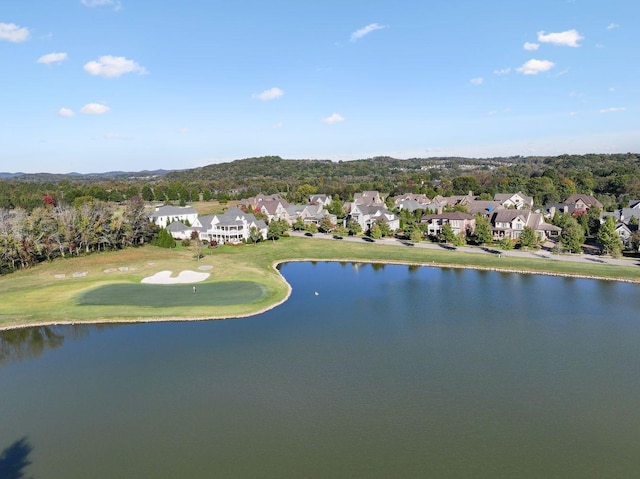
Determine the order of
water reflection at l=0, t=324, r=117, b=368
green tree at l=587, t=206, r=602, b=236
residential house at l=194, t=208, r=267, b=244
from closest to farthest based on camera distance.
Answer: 1. water reflection at l=0, t=324, r=117, b=368
2. green tree at l=587, t=206, r=602, b=236
3. residential house at l=194, t=208, r=267, b=244

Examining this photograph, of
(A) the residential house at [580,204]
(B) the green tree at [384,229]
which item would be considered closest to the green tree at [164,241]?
(B) the green tree at [384,229]

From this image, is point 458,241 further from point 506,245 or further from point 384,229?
point 384,229

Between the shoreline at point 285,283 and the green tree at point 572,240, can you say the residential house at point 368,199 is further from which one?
the green tree at point 572,240

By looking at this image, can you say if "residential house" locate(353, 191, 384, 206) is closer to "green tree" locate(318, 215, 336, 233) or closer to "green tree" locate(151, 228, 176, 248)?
"green tree" locate(318, 215, 336, 233)

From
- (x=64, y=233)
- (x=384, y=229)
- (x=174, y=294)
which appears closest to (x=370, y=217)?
(x=384, y=229)

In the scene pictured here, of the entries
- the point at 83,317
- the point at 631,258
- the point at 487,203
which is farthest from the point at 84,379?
the point at 487,203

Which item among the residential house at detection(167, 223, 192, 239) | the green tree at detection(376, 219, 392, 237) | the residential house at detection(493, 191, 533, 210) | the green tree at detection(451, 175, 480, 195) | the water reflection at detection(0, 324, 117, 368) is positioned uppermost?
the green tree at detection(451, 175, 480, 195)

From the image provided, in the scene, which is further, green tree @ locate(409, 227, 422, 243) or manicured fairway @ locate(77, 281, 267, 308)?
green tree @ locate(409, 227, 422, 243)

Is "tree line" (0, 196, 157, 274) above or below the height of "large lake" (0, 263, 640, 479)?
above

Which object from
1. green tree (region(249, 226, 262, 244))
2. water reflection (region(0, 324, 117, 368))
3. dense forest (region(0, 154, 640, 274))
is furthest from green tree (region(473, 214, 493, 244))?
water reflection (region(0, 324, 117, 368))
